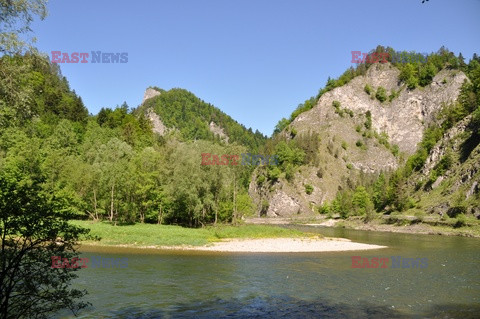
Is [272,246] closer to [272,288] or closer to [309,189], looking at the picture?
[272,288]

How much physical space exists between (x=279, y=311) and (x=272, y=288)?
5344 millimetres

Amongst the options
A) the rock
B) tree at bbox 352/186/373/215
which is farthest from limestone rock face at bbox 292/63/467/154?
tree at bbox 352/186/373/215

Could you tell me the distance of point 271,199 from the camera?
515 feet

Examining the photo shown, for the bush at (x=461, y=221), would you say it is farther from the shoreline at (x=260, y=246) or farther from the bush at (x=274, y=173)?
the bush at (x=274, y=173)

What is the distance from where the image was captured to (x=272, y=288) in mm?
24547

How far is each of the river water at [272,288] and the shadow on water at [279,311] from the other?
0.17 ft

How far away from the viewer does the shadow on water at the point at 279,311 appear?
1823cm

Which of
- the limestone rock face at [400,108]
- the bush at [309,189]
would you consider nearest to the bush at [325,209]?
the bush at [309,189]

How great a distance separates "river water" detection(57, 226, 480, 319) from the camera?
19.2m

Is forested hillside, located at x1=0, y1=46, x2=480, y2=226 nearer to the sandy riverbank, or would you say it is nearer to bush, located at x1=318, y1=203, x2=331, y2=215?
bush, located at x1=318, y1=203, x2=331, y2=215

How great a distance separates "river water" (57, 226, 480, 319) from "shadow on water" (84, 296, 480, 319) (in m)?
0.05

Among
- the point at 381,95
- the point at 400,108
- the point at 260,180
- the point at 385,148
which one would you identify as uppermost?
the point at 381,95

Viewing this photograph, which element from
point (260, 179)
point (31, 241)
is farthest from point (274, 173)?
point (31, 241)

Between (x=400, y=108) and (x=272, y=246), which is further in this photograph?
(x=400, y=108)
